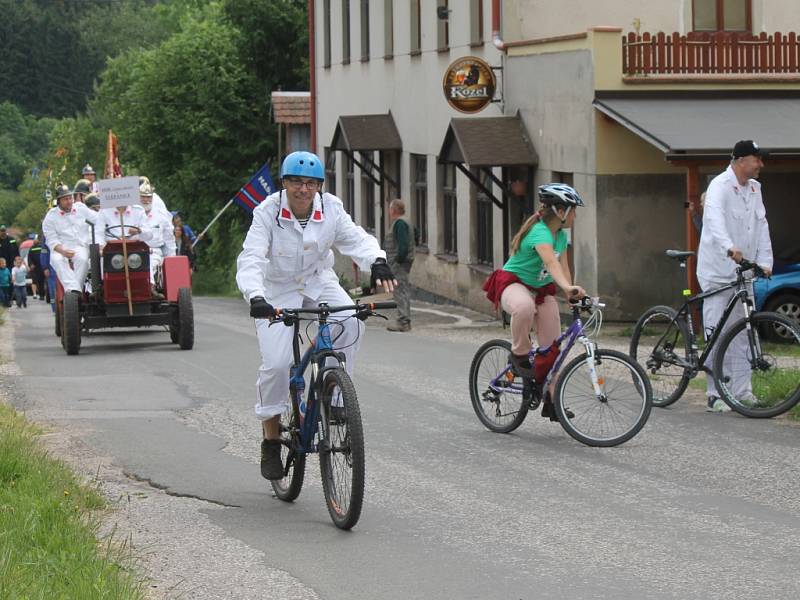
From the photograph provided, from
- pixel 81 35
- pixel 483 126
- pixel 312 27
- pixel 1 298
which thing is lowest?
pixel 1 298

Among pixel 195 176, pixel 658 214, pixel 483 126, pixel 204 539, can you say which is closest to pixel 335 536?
pixel 204 539

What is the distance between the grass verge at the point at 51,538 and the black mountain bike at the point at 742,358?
4.91m

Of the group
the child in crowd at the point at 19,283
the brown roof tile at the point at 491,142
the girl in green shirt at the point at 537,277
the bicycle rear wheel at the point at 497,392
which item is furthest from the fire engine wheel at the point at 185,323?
the child in crowd at the point at 19,283

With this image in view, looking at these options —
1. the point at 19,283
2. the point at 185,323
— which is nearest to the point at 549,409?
the point at 185,323

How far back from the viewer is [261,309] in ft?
25.6

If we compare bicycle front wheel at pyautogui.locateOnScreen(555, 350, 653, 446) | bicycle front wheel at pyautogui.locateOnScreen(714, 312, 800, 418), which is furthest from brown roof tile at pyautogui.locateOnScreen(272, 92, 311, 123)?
bicycle front wheel at pyautogui.locateOnScreen(555, 350, 653, 446)

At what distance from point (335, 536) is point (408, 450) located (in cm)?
282

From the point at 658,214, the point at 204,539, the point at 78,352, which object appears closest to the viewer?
the point at 204,539

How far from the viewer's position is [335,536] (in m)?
7.69

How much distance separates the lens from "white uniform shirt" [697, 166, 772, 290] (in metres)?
11.8

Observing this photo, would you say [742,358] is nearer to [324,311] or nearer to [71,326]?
[324,311]

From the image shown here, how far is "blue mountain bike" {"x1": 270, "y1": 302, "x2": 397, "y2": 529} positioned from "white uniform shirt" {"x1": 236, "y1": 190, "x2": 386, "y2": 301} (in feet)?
0.83

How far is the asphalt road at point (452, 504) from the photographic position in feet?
22.1

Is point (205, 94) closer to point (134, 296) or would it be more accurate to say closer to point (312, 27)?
point (312, 27)
